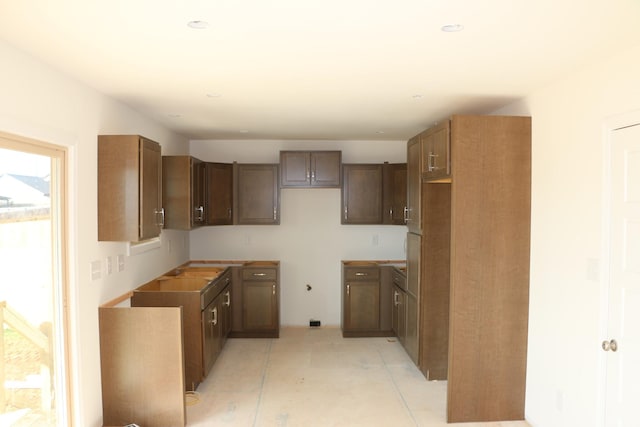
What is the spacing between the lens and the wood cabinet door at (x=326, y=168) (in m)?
5.26

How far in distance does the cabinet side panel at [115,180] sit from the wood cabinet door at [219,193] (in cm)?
177

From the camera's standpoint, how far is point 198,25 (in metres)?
1.93

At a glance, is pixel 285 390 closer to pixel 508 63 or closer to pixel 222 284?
pixel 222 284

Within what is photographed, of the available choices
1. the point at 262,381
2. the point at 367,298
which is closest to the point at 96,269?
the point at 262,381

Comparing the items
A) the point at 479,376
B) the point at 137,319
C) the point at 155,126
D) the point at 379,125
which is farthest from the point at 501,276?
the point at 155,126

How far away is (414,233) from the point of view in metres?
4.22

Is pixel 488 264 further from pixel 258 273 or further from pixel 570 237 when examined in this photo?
pixel 258 273

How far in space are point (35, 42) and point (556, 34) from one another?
8.55 ft

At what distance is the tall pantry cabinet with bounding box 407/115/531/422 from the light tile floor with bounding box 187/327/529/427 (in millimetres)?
254

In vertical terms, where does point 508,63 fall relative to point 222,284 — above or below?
above

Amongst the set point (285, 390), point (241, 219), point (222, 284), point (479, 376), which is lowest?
point (285, 390)

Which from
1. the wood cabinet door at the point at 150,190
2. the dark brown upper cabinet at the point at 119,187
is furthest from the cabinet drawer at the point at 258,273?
the dark brown upper cabinet at the point at 119,187

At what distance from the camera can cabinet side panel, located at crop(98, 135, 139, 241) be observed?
311 centimetres

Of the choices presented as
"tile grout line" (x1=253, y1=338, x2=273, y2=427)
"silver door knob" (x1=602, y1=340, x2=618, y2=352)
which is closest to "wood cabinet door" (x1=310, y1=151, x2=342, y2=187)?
"tile grout line" (x1=253, y1=338, x2=273, y2=427)
